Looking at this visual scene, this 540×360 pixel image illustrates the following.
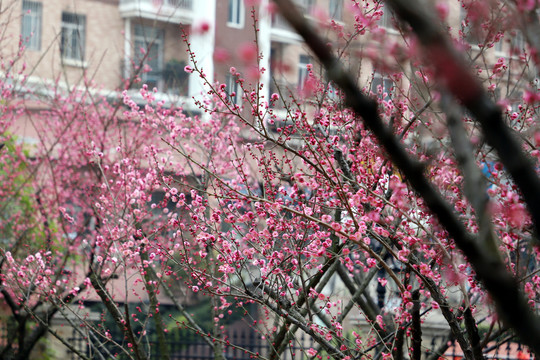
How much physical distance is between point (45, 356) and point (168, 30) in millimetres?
14772

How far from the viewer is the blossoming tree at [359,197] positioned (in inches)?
64.0

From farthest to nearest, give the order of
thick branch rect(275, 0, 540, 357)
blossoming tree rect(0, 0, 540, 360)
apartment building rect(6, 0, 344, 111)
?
apartment building rect(6, 0, 344, 111) < blossoming tree rect(0, 0, 540, 360) < thick branch rect(275, 0, 540, 357)

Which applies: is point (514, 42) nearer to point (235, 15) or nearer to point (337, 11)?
point (337, 11)

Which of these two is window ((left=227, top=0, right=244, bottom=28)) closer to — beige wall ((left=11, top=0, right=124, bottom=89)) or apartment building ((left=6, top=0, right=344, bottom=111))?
apartment building ((left=6, top=0, right=344, bottom=111))

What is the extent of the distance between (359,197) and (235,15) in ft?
71.5

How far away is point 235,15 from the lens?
2467 centimetres

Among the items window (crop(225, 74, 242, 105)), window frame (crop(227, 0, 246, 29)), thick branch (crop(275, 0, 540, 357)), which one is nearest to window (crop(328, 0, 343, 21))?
window (crop(225, 74, 242, 105))

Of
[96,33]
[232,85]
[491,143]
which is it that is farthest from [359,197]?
[96,33]

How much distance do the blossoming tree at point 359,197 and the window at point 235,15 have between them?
13.2m

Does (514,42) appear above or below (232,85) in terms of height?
below

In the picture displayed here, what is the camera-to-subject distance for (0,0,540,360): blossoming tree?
5.33ft

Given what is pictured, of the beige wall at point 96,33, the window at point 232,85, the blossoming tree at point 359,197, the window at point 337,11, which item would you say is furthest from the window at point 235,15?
the window at point 232,85

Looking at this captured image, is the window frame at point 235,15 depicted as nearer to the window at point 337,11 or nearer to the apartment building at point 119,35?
the apartment building at point 119,35

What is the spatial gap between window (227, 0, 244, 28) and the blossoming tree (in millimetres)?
13210
